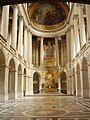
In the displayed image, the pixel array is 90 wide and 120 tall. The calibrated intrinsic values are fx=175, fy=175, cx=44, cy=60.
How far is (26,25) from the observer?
30.8 metres

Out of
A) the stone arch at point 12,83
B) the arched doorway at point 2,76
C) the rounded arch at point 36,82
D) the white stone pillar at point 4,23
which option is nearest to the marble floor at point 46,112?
the arched doorway at point 2,76

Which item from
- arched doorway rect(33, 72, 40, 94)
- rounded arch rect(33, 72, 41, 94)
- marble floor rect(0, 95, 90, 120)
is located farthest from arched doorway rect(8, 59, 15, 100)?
arched doorway rect(33, 72, 40, 94)

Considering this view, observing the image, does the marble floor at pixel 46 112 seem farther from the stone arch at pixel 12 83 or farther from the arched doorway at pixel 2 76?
the stone arch at pixel 12 83

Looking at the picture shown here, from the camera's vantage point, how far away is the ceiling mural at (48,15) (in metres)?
35.3

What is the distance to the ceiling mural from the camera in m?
35.3

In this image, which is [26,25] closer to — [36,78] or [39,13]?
[39,13]

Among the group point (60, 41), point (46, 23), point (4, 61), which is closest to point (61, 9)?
point (46, 23)

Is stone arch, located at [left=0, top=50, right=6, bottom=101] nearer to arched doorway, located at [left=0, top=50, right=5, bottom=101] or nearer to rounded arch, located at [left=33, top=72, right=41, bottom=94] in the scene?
arched doorway, located at [left=0, top=50, right=5, bottom=101]

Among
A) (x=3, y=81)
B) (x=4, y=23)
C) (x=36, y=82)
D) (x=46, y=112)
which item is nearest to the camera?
(x=46, y=112)

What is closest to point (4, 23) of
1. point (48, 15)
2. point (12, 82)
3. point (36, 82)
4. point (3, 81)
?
point (3, 81)

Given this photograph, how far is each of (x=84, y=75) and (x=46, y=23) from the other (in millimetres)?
20875

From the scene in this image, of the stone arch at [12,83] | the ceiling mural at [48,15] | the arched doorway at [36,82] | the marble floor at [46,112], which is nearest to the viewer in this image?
the marble floor at [46,112]

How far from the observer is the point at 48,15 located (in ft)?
121

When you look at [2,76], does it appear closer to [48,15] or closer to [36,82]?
[36,82]
